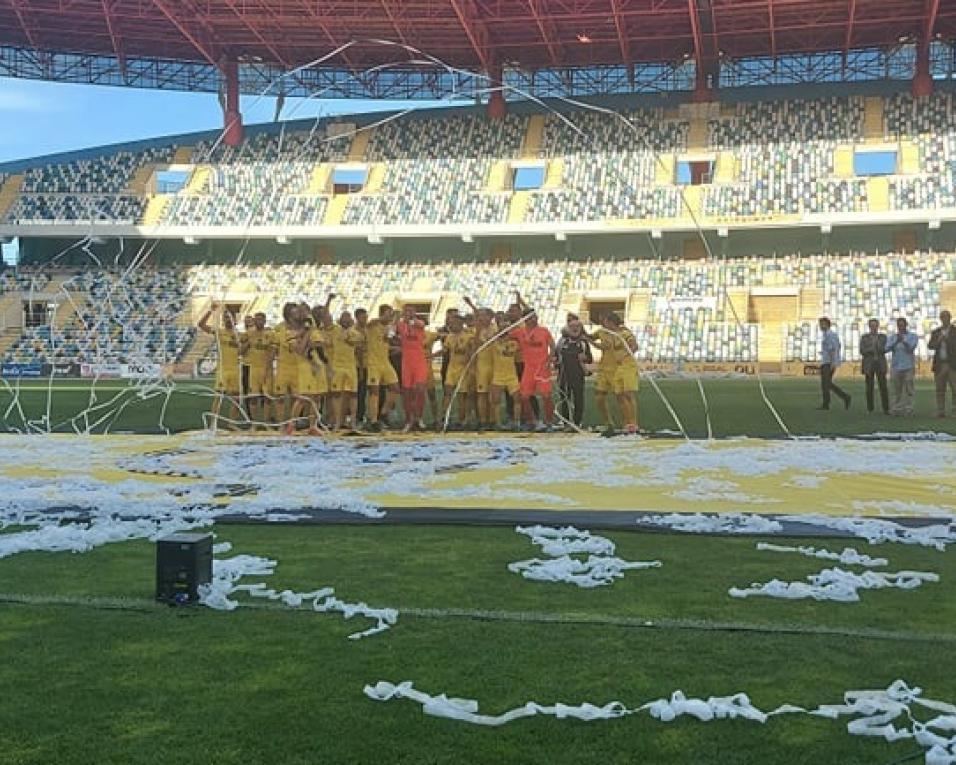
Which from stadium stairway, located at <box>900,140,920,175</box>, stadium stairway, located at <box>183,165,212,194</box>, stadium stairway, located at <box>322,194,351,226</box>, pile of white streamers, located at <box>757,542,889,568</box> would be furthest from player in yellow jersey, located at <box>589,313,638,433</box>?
stadium stairway, located at <box>183,165,212,194</box>

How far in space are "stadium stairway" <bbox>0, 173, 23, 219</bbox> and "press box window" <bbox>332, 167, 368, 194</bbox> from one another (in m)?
12.6

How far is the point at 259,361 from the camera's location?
13109 mm

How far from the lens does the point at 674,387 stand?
2434cm

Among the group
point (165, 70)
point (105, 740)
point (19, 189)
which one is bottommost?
point (105, 740)

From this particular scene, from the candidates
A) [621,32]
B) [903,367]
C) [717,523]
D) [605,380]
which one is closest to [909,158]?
[621,32]

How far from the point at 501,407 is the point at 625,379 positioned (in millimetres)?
2824

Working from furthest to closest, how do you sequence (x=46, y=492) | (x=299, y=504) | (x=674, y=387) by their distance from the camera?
(x=674, y=387) → (x=46, y=492) → (x=299, y=504)

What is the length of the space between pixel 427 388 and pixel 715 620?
32.2ft

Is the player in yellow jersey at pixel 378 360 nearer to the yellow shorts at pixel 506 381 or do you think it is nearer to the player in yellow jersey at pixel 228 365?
the yellow shorts at pixel 506 381

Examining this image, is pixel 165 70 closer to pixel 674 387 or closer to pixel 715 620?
pixel 674 387

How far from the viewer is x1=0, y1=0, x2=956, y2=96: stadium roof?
3303cm

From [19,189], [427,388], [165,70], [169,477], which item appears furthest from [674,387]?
[19,189]

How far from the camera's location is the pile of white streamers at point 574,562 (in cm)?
488

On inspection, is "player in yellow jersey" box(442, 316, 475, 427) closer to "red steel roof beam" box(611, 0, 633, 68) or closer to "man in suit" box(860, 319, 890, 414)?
"man in suit" box(860, 319, 890, 414)
